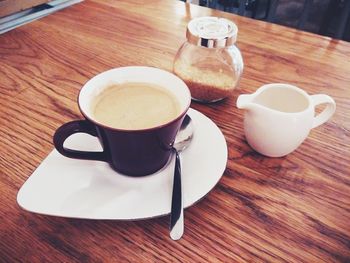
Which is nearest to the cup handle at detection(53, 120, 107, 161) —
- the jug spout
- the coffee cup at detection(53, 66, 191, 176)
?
the coffee cup at detection(53, 66, 191, 176)

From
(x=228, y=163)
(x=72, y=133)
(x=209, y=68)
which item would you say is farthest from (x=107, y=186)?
(x=209, y=68)

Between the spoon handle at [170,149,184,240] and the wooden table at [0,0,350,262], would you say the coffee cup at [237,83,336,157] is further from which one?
the spoon handle at [170,149,184,240]

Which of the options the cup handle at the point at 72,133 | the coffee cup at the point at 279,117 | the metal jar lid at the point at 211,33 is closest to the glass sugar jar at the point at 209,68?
the metal jar lid at the point at 211,33

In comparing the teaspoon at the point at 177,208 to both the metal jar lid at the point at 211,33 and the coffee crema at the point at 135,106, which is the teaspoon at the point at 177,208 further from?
the metal jar lid at the point at 211,33

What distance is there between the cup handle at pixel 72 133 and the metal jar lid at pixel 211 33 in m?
0.26

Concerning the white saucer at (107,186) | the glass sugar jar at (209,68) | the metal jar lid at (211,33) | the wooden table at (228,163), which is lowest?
the wooden table at (228,163)

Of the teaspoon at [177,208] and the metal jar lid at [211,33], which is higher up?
the metal jar lid at [211,33]

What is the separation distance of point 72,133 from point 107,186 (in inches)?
3.4

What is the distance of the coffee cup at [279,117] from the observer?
1.54ft

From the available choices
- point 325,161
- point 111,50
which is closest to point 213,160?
point 325,161

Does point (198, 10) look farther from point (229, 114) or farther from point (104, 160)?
point (104, 160)

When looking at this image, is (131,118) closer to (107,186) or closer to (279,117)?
(107,186)

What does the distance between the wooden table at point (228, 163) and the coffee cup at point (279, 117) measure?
0.03 m

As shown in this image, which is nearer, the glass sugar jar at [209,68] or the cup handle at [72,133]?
the cup handle at [72,133]
